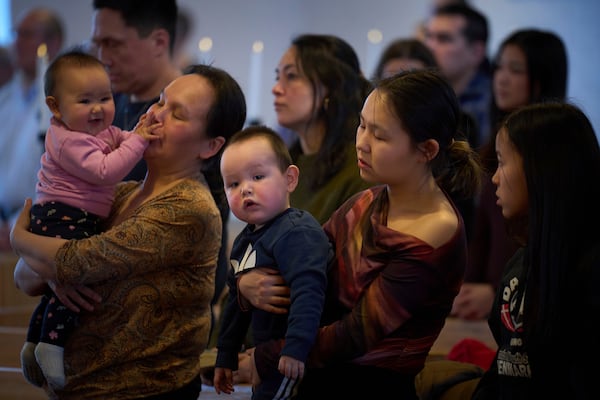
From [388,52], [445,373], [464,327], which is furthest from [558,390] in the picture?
[388,52]

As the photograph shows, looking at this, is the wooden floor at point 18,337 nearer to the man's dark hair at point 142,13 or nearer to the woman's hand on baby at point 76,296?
the woman's hand on baby at point 76,296

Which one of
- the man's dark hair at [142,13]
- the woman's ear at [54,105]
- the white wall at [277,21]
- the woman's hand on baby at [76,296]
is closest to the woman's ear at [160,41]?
the man's dark hair at [142,13]

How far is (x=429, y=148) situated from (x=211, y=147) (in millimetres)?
552

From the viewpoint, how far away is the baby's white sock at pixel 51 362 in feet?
6.98

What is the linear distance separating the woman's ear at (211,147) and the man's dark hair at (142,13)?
3.31 ft

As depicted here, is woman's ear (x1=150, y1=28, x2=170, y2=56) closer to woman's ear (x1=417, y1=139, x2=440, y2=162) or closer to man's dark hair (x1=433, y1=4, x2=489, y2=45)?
woman's ear (x1=417, y1=139, x2=440, y2=162)

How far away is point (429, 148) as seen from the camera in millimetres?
1991

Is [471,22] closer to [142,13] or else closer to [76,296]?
[142,13]

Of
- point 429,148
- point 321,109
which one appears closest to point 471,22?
point 321,109

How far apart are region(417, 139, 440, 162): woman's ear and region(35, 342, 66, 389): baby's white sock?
91 centimetres

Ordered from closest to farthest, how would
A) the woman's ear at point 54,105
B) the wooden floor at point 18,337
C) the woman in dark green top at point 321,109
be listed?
the woman's ear at point 54,105 → the wooden floor at point 18,337 → the woman in dark green top at point 321,109

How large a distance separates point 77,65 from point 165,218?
43 centimetres

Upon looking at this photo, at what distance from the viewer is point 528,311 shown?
1954mm

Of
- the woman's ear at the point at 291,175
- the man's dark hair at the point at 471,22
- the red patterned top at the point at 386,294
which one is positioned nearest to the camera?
the red patterned top at the point at 386,294
